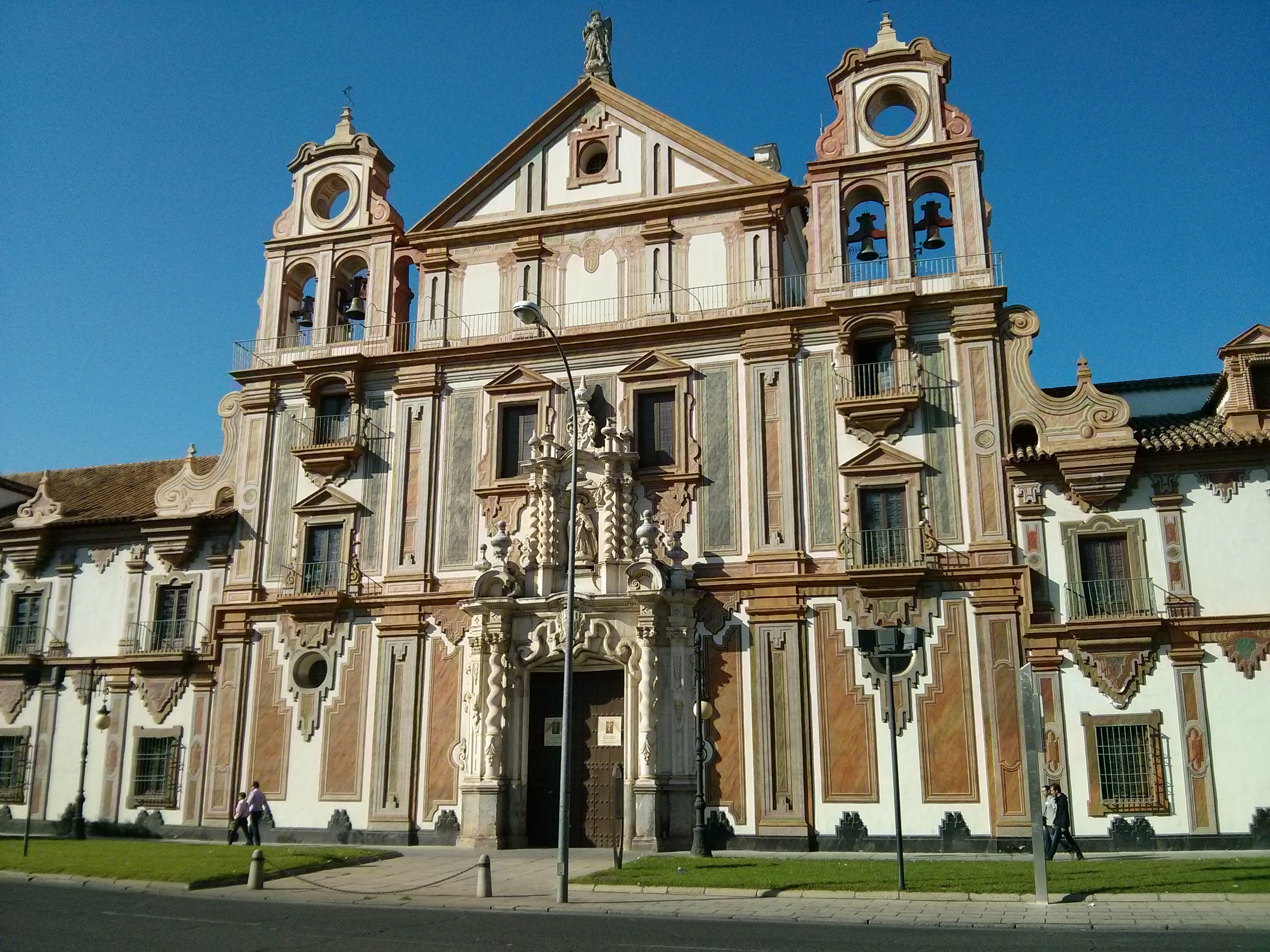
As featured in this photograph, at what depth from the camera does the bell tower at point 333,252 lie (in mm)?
34156

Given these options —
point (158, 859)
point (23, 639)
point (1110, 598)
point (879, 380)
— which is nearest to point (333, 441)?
point (23, 639)

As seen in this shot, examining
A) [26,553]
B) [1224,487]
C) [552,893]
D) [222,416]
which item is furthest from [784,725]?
[26,553]

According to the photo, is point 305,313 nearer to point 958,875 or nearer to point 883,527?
point 883,527

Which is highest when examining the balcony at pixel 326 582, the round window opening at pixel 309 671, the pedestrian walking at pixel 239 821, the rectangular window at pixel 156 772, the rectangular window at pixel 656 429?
the rectangular window at pixel 656 429

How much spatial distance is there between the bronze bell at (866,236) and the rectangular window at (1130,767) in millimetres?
12986

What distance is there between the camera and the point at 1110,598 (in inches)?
1034

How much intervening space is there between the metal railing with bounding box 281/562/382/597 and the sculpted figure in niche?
226 inches

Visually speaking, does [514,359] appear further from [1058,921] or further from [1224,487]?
[1058,921]

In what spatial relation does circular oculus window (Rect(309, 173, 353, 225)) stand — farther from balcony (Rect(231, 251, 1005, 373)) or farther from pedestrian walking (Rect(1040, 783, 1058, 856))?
pedestrian walking (Rect(1040, 783, 1058, 856))

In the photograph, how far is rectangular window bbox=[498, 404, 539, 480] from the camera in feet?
103

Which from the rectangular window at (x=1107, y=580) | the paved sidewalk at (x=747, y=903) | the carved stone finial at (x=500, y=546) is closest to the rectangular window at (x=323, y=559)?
the carved stone finial at (x=500, y=546)

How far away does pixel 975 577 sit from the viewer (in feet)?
88.2

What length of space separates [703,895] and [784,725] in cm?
888

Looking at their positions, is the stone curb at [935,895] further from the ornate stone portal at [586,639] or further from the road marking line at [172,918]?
the ornate stone portal at [586,639]
